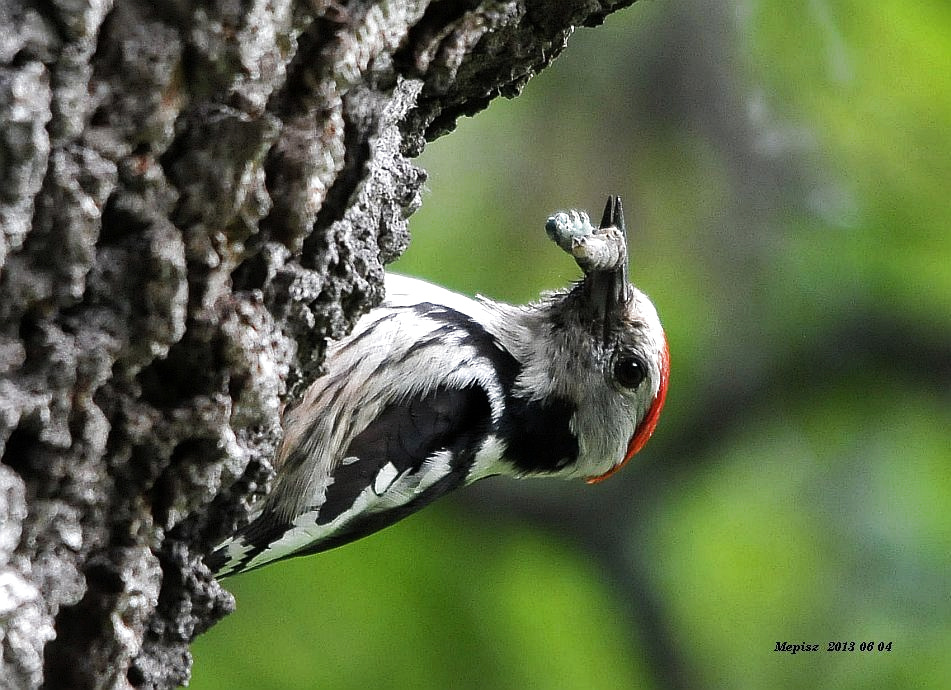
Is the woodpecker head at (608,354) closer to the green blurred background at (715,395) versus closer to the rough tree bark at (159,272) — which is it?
the rough tree bark at (159,272)

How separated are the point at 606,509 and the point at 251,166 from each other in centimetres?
365

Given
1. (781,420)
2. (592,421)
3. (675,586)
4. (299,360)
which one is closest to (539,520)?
(675,586)

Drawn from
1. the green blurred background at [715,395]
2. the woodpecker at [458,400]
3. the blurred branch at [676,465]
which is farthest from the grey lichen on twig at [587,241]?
the blurred branch at [676,465]

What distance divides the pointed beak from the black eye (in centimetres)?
8

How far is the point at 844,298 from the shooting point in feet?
15.7

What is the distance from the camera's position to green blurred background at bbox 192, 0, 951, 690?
4.46 meters

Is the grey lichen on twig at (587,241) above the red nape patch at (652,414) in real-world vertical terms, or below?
above

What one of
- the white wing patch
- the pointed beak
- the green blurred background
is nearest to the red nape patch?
the pointed beak

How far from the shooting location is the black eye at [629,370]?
3.06 meters

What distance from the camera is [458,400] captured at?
2838mm

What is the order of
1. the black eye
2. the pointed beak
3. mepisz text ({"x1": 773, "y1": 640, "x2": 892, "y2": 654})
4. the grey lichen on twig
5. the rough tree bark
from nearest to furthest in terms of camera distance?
the rough tree bark, the grey lichen on twig, the pointed beak, the black eye, mepisz text ({"x1": 773, "y1": 640, "x2": 892, "y2": 654})

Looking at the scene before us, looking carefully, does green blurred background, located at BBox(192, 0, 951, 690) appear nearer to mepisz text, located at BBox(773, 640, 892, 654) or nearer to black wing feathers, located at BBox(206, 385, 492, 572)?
mepisz text, located at BBox(773, 640, 892, 654)

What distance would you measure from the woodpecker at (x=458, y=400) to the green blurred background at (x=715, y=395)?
139cm

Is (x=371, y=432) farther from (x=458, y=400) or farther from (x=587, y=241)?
(x=587, y=241)
